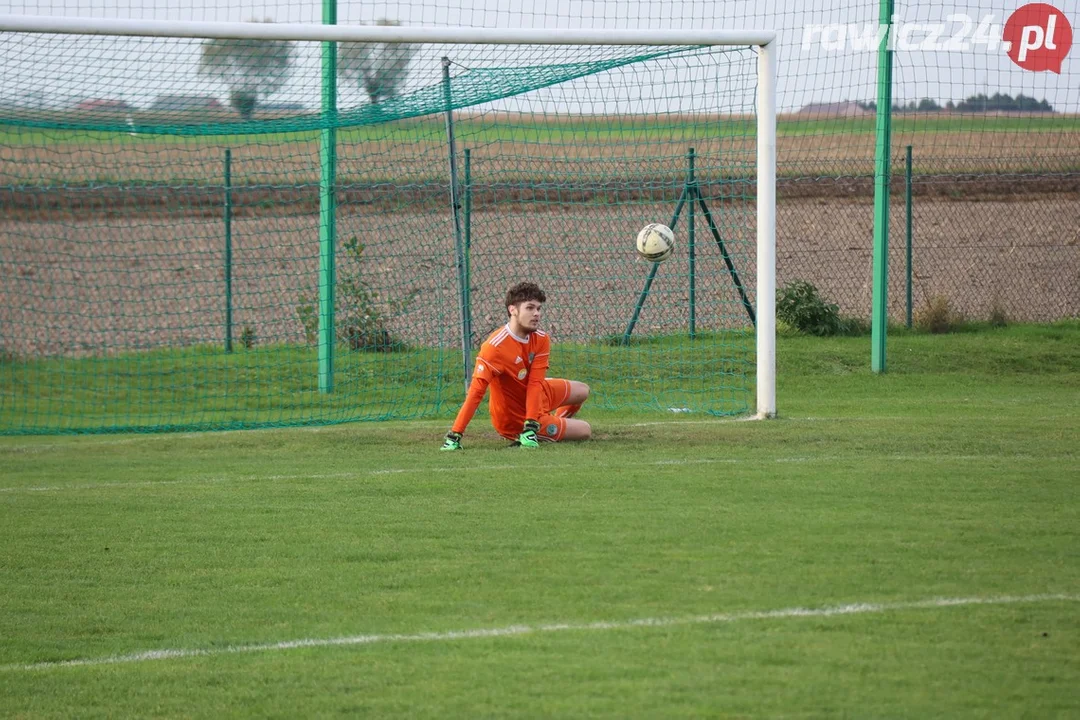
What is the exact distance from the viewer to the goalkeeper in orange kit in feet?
28.2

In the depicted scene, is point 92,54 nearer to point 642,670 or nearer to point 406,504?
point 406,504

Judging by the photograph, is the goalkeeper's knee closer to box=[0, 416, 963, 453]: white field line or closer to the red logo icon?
box=[0, 416, 963, 453]: white field line

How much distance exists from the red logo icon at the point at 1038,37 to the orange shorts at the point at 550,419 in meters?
6.58

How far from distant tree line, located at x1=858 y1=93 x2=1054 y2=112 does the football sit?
139 inches

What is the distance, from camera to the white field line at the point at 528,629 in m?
4.54

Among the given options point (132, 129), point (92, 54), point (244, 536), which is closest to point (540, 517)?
point (244, 536)

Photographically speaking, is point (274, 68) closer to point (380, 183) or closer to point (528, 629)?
point (380, 183)

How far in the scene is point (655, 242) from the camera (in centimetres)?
987

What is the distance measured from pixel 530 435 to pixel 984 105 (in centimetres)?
712

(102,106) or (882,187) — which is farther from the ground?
(102,106)

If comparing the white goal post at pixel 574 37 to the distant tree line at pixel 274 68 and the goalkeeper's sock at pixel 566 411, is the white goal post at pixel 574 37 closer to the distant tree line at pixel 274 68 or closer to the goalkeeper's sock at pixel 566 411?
the distant tree line at pixel 274 68

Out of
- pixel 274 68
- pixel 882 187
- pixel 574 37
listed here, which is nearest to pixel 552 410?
pixel 574 37

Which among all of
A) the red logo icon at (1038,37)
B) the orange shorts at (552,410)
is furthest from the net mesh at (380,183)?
the red logo icon at (1038,37)

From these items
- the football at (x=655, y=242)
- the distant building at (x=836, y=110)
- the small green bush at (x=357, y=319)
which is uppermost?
the distant building at (x=836, y=110)
